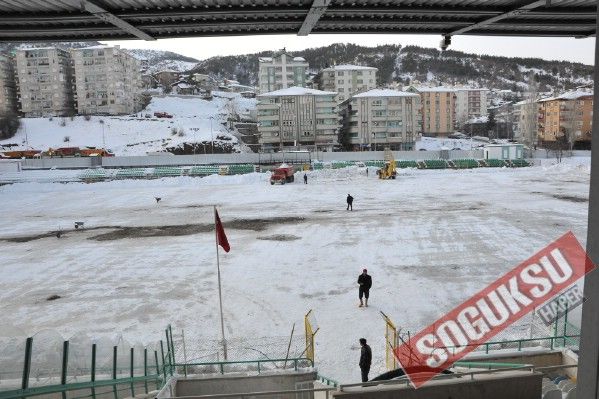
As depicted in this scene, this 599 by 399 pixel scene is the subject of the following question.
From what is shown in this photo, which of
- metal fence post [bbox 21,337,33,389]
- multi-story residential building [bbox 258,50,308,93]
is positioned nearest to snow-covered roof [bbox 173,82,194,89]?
multi-story residential building [bbox 258,50,308,93]

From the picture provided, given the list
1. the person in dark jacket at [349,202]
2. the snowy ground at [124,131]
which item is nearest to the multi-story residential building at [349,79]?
the snowy ground at [124,131]

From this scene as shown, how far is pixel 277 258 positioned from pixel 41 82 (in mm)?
124643

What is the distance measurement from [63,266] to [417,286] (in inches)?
528

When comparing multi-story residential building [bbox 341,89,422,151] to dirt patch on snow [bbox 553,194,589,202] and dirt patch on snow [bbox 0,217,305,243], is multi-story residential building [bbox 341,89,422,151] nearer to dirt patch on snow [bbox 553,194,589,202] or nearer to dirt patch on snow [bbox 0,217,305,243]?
dirt patch on snow [bbox 553,194,589,202]

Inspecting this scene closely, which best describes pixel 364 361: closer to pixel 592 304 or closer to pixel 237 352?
pixel 237 352

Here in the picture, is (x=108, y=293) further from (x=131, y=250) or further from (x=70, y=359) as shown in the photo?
(x=70, y=359)

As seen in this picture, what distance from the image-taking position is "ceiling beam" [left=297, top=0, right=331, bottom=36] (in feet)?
20.8

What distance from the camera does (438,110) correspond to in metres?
112

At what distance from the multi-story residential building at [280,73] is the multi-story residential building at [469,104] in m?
50.1

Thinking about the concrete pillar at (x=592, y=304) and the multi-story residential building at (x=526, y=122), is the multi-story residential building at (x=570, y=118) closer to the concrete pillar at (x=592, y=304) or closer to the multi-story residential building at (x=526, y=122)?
the multi-story residential building at (x=526, y=122)

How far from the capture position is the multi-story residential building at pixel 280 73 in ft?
366

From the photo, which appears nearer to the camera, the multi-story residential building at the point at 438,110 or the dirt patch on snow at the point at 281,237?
the dirt patch on snow at the point at 281,237

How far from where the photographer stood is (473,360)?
7.96 meters

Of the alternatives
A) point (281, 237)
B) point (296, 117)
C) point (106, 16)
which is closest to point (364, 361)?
point (106, 16)
